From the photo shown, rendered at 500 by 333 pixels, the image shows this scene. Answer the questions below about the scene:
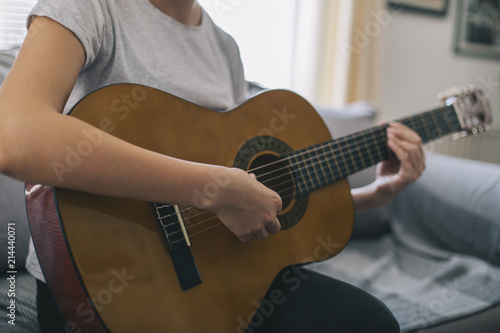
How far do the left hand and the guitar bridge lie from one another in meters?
0.65

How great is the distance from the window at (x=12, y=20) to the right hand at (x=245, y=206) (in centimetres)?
142

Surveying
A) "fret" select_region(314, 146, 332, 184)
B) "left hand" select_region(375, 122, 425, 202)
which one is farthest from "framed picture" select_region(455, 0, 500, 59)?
"fret" select_region(314, 146, 332, 184)

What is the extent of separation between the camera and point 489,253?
1287mm

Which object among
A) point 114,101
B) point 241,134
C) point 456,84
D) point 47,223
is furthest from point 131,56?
point 456,84

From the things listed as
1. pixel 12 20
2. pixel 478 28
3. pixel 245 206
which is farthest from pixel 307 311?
pixel 478 28

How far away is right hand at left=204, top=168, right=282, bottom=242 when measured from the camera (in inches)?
26.0

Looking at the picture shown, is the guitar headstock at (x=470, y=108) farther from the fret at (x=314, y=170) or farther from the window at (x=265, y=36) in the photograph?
the window at (x=265, y=36)

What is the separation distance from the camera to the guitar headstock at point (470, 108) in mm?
1162

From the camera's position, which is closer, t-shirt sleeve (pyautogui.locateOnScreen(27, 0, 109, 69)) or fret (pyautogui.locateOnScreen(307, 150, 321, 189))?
t-shirt sleeve (pyautogui.locateOnScreen(27, 0, 109, 69))

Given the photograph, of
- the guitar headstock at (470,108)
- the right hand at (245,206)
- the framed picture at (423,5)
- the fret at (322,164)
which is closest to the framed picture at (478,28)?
the framed picture at (423,5)

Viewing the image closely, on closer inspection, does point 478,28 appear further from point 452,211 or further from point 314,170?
point 314,170

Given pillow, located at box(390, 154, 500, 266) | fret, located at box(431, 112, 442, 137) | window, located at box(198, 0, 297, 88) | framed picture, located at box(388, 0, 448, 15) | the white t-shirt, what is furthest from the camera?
framed picture, located at box(388, 0, 448, 15)

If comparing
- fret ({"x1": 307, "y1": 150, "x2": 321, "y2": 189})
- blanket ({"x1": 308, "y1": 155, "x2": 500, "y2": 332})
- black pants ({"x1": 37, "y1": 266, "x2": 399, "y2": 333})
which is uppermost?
fret ({"x1": 307, "y1": 150, "x2": 321, "y2": 189})

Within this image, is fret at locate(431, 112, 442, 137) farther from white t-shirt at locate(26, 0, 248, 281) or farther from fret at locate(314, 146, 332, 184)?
white t-shirt at locate(26, 0, 248, 281)
